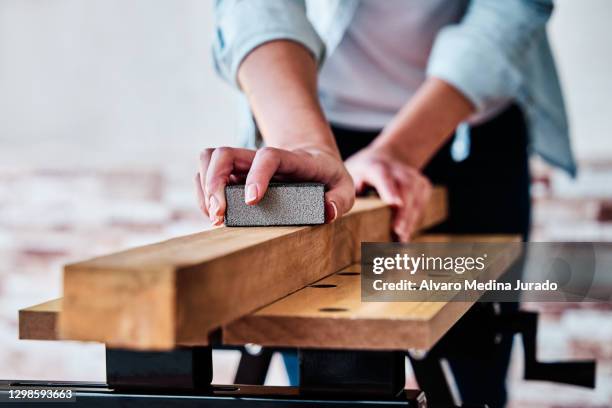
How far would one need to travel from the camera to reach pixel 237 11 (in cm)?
107

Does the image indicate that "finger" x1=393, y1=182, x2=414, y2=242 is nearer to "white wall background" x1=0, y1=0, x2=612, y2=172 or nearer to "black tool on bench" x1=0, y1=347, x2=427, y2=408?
"black tool on bench" x1=0, y1=347, x2=427, y2=408

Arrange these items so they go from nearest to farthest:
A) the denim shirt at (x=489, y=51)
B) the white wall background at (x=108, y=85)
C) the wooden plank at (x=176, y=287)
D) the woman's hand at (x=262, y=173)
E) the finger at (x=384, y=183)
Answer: the wooden plank at (x=176, y=287) < the woman's hand at (x=262, y=173) < the finger at (x=384, y=183) < the denim shirt at (x=489, y=51) < the white wall background at (x=108, y=85)

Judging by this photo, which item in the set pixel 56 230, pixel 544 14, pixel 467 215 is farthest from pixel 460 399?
pixel 56 230

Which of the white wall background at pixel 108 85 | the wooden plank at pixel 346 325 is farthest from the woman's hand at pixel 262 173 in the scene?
the white wall background at pixel 108 85

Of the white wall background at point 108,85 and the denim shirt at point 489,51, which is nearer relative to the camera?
the denim shirt at point 489,51

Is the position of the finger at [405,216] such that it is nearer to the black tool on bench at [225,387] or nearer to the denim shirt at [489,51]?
the denim shirt at [489,51]

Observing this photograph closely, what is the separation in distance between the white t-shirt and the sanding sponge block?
68 centimetres

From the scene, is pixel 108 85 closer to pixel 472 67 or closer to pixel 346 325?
pixel 472 67

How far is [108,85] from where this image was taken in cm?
229

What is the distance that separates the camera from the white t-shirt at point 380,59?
1.33m

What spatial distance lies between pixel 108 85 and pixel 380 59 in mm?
1160

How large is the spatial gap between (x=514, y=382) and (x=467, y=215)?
0.91 m

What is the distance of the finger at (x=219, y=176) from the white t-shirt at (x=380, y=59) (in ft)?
2.16

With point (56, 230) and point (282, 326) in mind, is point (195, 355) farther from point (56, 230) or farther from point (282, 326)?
point (56, 230)
